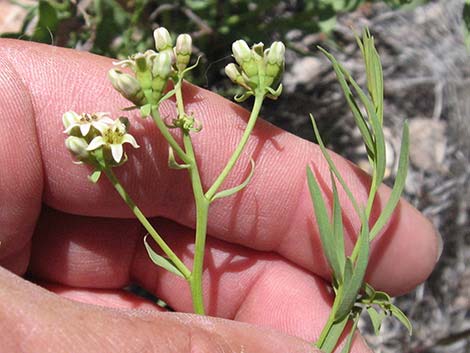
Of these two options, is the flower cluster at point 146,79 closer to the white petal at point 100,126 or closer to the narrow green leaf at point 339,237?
the white petal at point 100,126

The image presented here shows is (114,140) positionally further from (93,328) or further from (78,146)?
(93,328)

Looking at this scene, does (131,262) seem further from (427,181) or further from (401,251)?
(427,181)

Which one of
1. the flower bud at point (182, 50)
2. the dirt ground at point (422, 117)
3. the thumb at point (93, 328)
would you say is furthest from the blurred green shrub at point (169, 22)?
the thumb at point (93, 328)

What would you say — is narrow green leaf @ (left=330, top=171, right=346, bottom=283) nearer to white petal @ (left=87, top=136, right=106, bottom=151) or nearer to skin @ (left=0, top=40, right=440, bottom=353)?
skin @ (left=0, top=40, right=440, bottom=353)

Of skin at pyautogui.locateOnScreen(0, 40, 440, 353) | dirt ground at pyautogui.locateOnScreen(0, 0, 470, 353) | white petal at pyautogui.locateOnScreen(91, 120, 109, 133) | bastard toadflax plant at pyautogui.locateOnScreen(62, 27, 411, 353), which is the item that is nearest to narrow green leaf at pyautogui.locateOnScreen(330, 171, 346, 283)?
bastard toadflax plant at pyautogui.locateOnScreen(62, 27, 411, 353)

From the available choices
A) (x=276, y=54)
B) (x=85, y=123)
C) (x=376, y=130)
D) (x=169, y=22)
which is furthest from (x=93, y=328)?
(x=169, y=22)

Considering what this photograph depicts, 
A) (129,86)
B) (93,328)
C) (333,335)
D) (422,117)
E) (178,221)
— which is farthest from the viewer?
(422,117)

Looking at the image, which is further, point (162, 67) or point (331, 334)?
point (331, 334)
